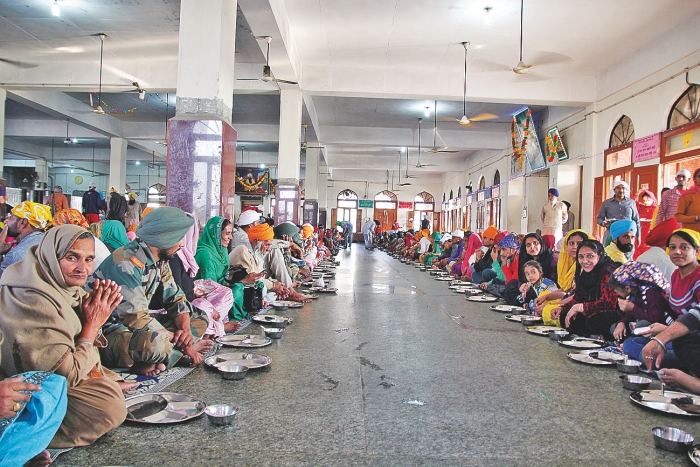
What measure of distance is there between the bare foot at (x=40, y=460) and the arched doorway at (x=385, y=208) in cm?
2541

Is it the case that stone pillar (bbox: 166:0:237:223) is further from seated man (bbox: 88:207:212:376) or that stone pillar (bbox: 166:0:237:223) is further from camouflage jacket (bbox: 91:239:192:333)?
camouflage jacket (bbox: 91:239:192:333)

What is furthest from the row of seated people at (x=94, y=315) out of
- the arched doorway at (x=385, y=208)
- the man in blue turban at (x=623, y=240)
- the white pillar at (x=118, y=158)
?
the arched doorway at (x=385, y=208)

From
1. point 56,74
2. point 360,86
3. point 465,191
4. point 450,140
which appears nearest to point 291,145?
point 360,86

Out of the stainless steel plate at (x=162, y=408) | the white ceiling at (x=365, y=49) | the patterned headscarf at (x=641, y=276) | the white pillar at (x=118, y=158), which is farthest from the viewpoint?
the white pillar at (x=118, y=158)

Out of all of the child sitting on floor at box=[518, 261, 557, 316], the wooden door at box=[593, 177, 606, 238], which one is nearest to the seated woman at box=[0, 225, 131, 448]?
the child sitting on floor at box=[518, 261, 557, 316]

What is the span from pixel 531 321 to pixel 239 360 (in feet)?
8.48

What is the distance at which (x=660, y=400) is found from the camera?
2326 millimetres

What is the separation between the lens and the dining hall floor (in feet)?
5.80

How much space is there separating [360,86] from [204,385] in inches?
330

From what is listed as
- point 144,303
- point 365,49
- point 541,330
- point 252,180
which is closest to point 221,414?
point 144,303

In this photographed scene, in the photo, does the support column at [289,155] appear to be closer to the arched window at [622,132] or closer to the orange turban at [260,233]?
the orange turban at [260,233]

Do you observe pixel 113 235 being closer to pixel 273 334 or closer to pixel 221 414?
pixel 273 334

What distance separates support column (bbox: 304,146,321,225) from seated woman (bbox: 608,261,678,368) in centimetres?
1262

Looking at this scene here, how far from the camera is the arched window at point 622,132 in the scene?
8.98 meters
